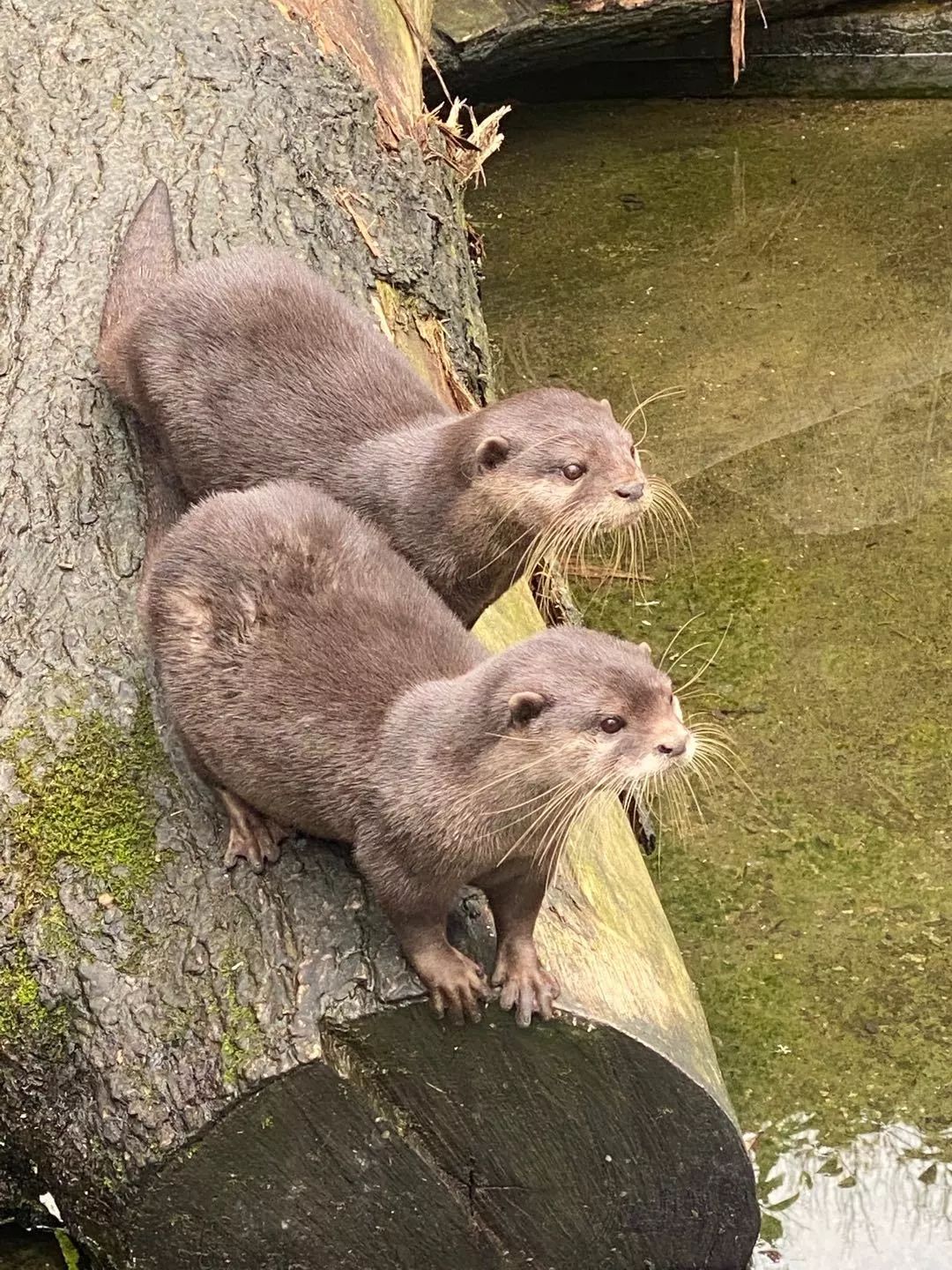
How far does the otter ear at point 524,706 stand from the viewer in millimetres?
2094

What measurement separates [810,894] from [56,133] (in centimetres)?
232

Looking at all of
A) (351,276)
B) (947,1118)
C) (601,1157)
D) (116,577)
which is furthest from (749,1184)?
(351,276)

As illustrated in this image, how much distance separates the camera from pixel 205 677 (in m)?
2.42

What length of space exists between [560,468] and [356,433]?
396 mm

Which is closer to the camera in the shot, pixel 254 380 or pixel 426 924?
pixel 426 924

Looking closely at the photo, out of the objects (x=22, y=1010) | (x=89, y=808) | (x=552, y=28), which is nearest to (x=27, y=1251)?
(x=22, y=1010)

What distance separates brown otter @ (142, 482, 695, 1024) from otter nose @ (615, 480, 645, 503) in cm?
37

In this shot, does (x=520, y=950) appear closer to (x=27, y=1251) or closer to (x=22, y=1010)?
(x=22, y=1010)

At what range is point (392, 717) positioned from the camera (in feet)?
7.45

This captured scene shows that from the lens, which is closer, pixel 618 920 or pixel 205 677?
pixel 205 677

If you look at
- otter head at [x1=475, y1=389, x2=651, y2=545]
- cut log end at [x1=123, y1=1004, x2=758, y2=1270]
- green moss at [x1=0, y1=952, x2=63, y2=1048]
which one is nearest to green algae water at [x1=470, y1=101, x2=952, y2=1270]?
cut log end at [x1=123, y1=1004, x2=758, y2=1270]

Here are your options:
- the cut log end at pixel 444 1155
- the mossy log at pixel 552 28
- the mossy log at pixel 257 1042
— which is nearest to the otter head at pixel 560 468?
the mossy log at pixel 257 1042

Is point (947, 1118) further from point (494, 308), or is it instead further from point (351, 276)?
point (494, 308)

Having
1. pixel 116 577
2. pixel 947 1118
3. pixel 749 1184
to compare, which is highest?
pixel 116 577
